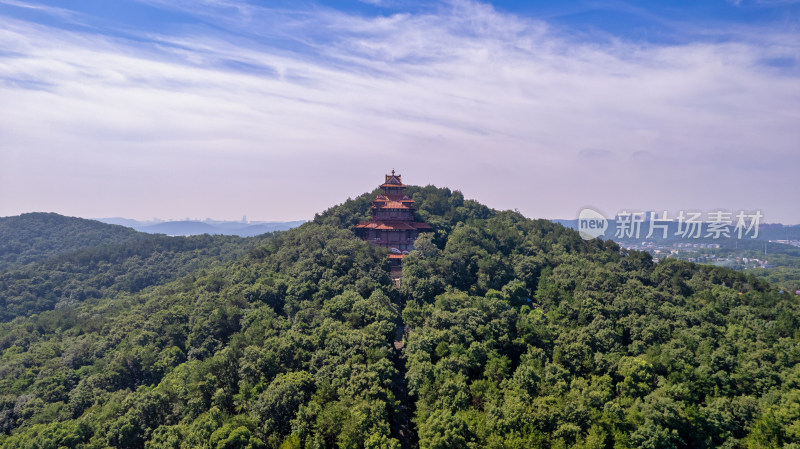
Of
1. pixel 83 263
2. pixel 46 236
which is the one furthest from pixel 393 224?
pixel 46 236

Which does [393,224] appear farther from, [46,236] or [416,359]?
[46,236]

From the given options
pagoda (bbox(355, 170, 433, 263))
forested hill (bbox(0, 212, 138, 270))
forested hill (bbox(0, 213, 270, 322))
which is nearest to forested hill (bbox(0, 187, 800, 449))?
pagoda (bbox(355, 170, 433, 263))

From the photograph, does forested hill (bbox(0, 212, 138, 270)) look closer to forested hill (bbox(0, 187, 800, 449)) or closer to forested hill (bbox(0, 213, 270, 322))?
forested hill (bbox(0, 213, 270, 322))

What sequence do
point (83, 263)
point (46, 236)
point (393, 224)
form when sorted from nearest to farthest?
point (393, 224)
point (83, 263)
point (46, 236)

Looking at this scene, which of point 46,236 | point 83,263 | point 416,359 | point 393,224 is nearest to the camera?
point 416,359

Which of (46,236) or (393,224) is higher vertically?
(393,224)

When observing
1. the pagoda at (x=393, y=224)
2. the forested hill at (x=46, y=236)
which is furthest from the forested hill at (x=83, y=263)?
the pagoda at (x=393, y=224)
